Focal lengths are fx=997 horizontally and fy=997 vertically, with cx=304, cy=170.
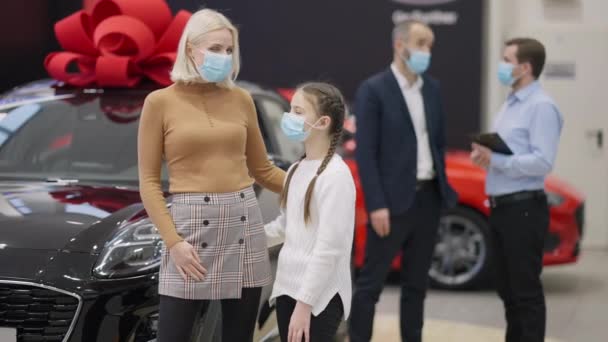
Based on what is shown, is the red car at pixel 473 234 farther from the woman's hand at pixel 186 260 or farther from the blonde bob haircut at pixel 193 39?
the woman's hand at pixel 186 260

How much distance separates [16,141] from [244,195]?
1821 millimetres

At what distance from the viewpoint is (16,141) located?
465 centimetres

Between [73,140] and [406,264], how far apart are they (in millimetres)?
1672

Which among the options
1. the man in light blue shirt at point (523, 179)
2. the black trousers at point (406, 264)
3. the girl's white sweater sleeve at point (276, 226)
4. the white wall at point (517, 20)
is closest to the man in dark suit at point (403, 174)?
the black trousers at point (406, 264)

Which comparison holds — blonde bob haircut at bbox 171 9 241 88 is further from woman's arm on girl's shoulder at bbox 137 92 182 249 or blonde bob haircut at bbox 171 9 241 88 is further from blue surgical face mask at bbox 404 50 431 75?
blue surgical face mask at bbox 404 50 431 75

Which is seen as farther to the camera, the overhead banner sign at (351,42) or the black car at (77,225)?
the overhead banner sign at (351,42)

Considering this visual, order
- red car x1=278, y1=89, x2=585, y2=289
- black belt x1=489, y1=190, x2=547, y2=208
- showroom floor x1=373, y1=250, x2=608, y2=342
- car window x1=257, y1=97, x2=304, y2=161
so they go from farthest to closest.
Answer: red car x1=278, y1=89, x2=585, y2=289 → showroom floor x1=373, y1=250, x2=608, y2=342 → car window x1=257, y1=97, x2=304, y2=161 → black belt x1=489, y1=190, x2=547, y2=208

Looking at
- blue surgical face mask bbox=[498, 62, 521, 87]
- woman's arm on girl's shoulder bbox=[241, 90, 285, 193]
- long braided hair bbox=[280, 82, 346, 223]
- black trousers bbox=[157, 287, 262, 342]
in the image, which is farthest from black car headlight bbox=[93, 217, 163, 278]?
blue surgical face mask bbox=[498, 62, 521, 87]

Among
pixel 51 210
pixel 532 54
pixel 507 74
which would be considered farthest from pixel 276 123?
pixel 51 210

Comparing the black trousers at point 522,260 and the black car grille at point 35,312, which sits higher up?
the black car grille at point 35,312

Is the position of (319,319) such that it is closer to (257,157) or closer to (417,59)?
(257,157)

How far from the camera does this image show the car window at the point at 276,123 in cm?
510

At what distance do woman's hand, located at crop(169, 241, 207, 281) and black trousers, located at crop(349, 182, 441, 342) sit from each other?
65.9 inches

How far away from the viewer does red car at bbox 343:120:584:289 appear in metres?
6.73
